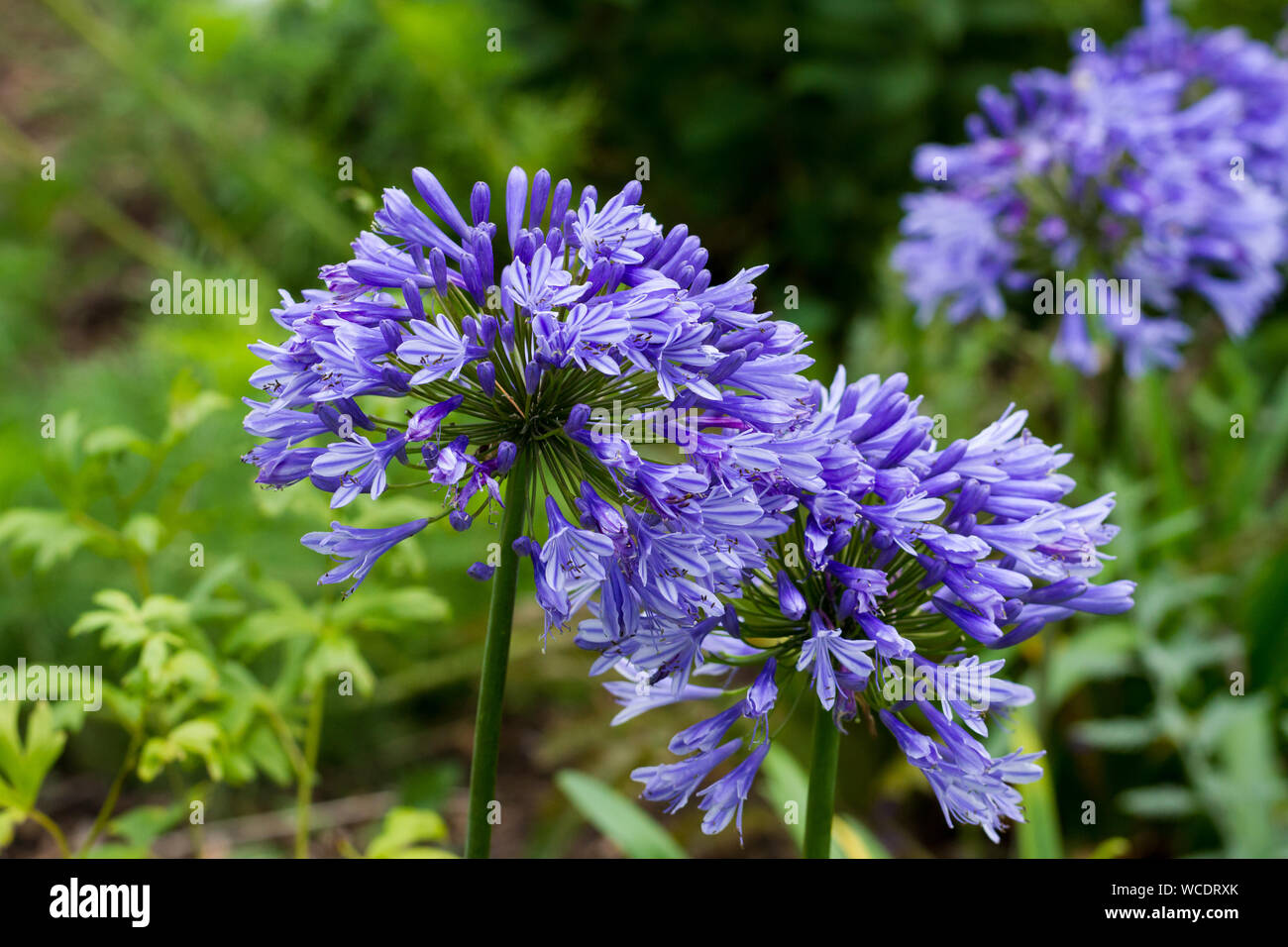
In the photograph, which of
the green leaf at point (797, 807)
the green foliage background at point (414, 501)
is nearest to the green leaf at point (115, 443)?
the green foliage background at point (414, 501)

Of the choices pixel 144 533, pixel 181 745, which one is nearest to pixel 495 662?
pixel 181 745

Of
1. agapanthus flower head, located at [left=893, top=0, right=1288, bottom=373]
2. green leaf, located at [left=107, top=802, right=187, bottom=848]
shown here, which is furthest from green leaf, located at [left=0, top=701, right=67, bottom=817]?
agapanthus flower head, located at [left=893, top=0, right=1288, bottom=373]

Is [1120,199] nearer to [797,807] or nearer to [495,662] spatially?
[797,807]

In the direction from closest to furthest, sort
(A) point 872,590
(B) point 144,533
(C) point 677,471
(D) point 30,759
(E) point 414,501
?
1. (C) point 677,471
2. (A) point 872,590
3. (D) point 30,759
4. (B) point 144,533
5. (E) point 414,501

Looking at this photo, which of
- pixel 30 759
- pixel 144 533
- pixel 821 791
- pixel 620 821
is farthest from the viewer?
pixel 620 821

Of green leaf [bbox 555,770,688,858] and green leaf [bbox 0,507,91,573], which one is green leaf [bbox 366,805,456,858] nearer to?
green leaf [bbox 555,770,688,858]

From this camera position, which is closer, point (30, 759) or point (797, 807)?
point (30, 759)

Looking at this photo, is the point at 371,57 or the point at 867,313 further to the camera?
the point at 867,313
